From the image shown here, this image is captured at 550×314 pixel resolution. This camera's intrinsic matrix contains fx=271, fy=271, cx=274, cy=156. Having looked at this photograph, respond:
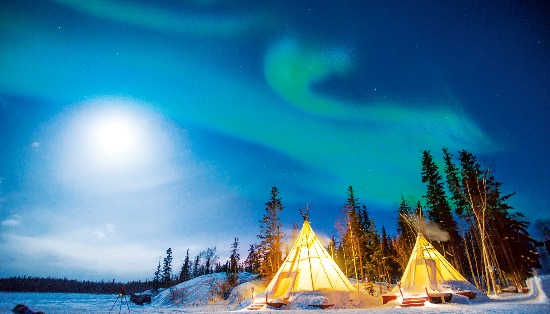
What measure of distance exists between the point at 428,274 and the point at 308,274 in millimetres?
8644

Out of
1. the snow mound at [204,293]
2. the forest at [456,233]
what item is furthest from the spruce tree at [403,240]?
the snow mound at [204,293]

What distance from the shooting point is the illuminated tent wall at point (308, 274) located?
15.1m

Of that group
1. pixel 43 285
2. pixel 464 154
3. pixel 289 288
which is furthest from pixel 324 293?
pixel 43 285

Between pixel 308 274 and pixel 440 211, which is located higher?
pixel 440 211

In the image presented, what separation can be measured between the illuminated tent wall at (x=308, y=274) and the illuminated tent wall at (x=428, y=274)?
5356mm

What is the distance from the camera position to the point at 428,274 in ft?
59.3

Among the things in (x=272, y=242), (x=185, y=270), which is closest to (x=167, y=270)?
(x=185, y=270)

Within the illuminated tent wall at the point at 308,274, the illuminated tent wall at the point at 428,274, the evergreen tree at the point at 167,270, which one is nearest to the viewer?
the illuminated tent wall at the point at 308,274

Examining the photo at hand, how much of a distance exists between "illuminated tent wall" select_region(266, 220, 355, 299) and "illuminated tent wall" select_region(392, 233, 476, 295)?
5.36 meters

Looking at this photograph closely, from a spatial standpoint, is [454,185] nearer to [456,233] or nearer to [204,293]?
[456,233]

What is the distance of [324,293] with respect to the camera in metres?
13.5

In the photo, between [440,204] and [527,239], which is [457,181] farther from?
[527,239]

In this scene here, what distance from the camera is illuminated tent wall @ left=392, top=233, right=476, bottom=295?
16.9 meters

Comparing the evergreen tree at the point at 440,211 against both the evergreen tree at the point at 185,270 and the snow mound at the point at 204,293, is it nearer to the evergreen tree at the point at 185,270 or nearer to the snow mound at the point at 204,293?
the snow mound at the point at 204,293
